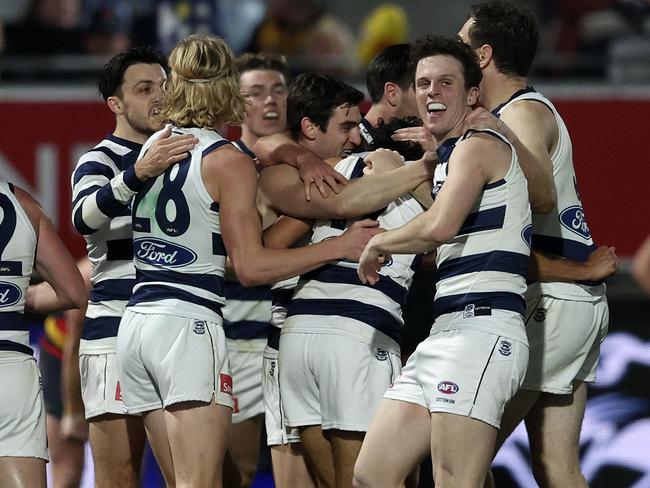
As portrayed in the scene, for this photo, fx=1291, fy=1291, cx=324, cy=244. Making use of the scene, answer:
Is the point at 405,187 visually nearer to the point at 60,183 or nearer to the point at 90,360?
the point at 90,360

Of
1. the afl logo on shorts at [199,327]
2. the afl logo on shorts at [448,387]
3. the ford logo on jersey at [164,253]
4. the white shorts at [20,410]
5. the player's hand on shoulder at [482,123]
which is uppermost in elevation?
the player's hand on shoulder at [482,123]

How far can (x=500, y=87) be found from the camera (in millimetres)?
5691

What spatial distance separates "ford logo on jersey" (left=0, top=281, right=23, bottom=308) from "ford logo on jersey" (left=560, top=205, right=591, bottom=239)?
7.62 feet

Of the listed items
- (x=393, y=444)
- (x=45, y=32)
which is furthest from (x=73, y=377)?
(x=45, y=32)

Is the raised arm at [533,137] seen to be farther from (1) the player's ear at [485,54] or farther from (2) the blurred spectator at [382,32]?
(2) the blurred spectator at [382,32]

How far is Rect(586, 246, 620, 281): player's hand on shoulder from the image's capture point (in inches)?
219

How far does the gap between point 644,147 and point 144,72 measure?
5.58m

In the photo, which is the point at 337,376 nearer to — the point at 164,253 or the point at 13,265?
the point at 164,253

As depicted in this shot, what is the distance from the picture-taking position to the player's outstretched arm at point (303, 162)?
5332mm

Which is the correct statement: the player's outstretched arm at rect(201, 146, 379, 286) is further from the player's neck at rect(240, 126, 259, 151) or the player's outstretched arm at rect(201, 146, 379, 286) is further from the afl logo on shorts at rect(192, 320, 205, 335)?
the player's neck at rect(240, 126, 259, 151)

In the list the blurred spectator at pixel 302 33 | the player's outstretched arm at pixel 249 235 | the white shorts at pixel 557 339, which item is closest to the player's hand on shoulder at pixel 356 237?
the player's outstretched arm at pixel 249 235

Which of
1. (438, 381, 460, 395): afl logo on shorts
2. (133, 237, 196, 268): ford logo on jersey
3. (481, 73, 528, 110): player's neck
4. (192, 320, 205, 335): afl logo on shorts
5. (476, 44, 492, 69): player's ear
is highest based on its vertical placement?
(476, 44, 492, 69): player's ear

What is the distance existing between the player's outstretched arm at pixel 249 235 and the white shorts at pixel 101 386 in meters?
1.01

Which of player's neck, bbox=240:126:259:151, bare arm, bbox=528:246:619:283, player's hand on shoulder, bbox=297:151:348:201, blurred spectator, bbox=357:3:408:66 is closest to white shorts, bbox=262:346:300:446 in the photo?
player's hand on shoulder, bbox=297:151:348:201
